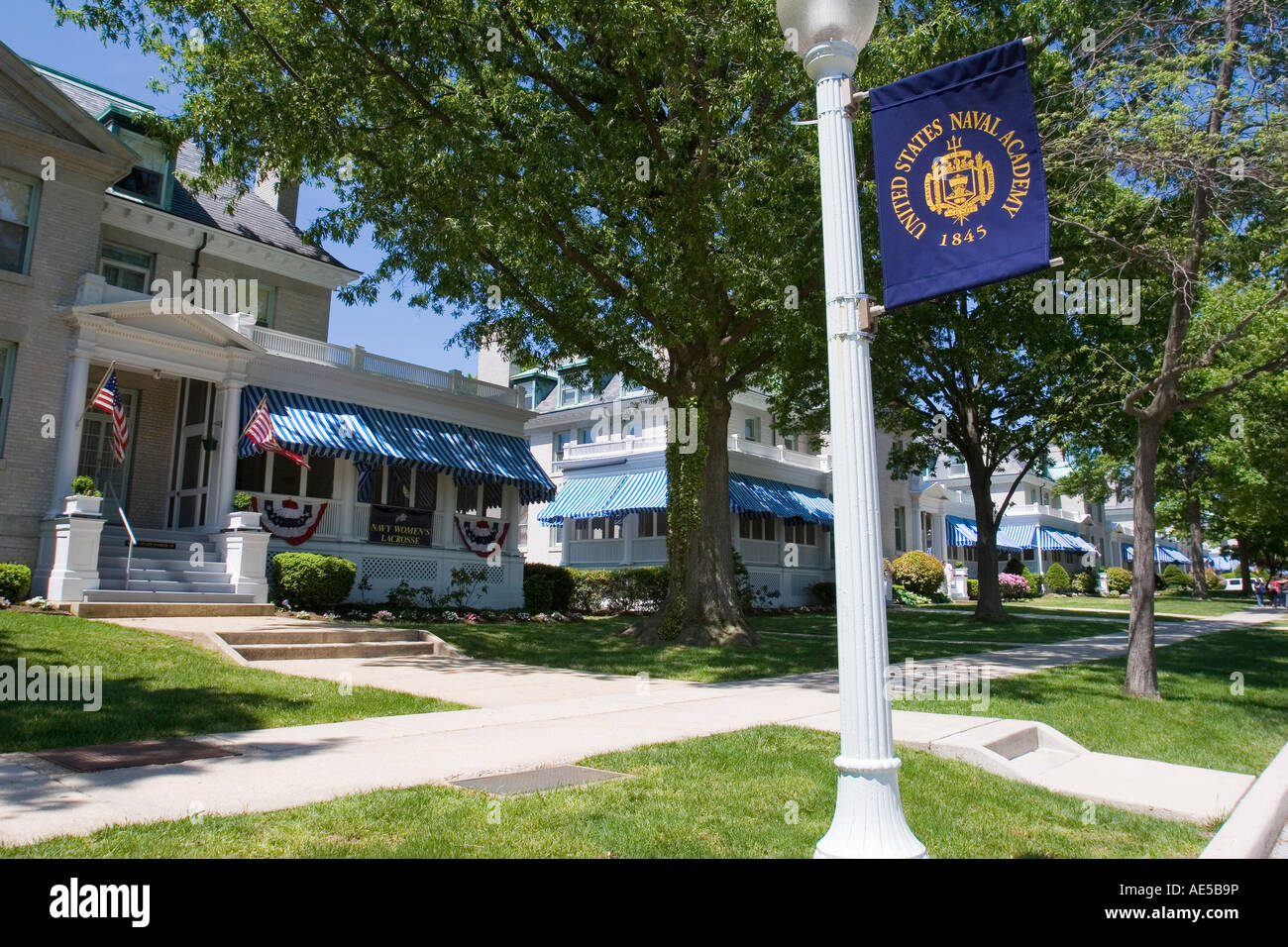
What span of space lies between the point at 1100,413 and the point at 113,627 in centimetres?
2345

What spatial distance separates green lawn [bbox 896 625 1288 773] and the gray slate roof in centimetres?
1785

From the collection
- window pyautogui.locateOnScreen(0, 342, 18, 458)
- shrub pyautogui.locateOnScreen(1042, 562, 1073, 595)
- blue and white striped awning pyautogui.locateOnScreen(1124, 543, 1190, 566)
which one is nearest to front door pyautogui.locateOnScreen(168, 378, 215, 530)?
window pyautogui.locateOnScreen(0, 342, 18, 458)

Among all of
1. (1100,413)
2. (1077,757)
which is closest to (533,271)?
(1077,757)

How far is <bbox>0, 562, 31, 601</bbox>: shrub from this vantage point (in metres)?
14.5

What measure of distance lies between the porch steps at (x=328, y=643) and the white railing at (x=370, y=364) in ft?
28.2

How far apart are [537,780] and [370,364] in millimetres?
17796

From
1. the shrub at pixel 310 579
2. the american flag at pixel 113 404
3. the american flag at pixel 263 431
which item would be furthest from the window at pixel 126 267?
the shrub at pixel 310 579

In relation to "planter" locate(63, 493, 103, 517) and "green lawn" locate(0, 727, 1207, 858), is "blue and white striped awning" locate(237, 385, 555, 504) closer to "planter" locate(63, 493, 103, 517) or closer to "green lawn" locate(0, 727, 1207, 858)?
"planter" locate(63, 493, 103, 517)

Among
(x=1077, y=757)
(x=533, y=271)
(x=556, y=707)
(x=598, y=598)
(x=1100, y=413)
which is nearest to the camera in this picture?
(x=1077, y=757)

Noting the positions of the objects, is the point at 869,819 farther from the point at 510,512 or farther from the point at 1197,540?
the point at 1197,540

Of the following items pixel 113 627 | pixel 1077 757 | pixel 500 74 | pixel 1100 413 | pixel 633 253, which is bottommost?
pixel 1077 757

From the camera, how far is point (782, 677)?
12.8m

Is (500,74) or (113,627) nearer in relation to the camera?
(113,627)
